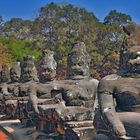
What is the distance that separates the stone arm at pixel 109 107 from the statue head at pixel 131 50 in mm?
347

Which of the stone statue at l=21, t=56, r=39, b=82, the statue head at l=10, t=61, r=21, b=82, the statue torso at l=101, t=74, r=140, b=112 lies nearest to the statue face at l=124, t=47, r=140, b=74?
the statue torso at l=101, t=74, r=140, b=112

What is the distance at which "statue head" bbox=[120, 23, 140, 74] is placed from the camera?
5438 mm

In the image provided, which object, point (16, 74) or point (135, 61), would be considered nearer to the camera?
point (135, 61)

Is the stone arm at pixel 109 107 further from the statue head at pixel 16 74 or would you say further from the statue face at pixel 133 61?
the statue head at pixel 16 74

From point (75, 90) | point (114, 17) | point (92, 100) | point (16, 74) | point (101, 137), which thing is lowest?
point (101, 137)

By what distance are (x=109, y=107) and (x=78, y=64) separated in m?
2.37

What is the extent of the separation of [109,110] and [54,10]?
2599 centimetres

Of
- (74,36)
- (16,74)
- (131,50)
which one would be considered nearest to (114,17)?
(74,36)

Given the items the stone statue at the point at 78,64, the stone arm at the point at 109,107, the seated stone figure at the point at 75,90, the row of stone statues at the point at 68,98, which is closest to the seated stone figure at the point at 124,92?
the stone arm at the point at 109,107

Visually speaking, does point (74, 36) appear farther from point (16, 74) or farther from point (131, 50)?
point (131, 50)

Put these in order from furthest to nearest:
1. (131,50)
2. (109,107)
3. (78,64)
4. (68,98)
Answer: (78,64)
(68,98)
(131,50)
(109,107)

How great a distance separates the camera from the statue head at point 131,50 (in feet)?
17.8

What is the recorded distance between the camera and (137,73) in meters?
5.52

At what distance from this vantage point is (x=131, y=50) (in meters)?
5.50
